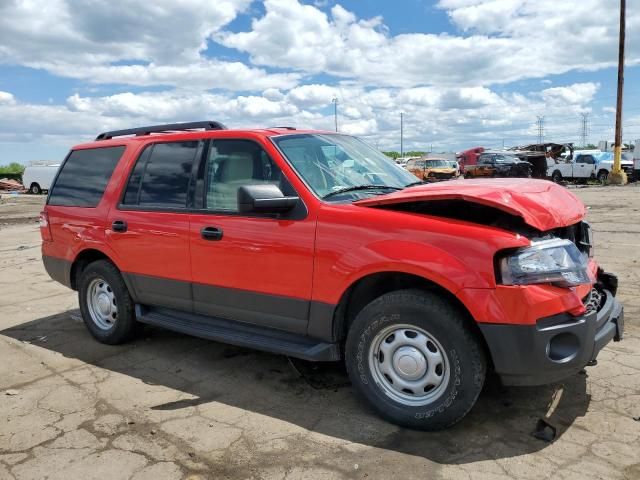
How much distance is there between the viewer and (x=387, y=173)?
4.40 m

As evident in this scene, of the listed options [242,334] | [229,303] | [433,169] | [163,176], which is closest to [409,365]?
[242,334]

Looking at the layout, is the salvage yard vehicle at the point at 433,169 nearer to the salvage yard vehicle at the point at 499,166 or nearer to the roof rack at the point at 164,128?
the salvage yard vehicle at the point at 499,166

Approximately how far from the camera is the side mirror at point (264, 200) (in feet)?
11.6

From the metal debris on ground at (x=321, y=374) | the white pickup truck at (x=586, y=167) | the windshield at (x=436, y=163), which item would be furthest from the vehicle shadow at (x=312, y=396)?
the white pickup truck at (x=586, y=167)

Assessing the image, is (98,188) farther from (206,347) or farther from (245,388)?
(245,388)

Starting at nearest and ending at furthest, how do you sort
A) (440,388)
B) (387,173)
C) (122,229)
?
(440,388) < (387,173) < (122,229)

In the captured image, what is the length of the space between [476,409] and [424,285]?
2.95ft

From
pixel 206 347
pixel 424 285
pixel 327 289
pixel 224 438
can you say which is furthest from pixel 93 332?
pixel 424 285

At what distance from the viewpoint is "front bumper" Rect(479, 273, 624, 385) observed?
2.94 meters

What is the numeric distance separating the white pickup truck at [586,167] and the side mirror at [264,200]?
102ft

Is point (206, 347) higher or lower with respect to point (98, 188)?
lower

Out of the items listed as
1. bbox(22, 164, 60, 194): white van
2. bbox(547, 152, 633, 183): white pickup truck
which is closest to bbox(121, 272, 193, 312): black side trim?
bbox(547, 152, 633, 183): white pickup truck

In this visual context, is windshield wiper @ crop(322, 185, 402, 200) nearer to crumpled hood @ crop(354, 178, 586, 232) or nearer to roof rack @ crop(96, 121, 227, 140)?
crumpled hood @ crop(354, 178, 586, 232)

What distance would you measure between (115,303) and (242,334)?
1.63 metres
